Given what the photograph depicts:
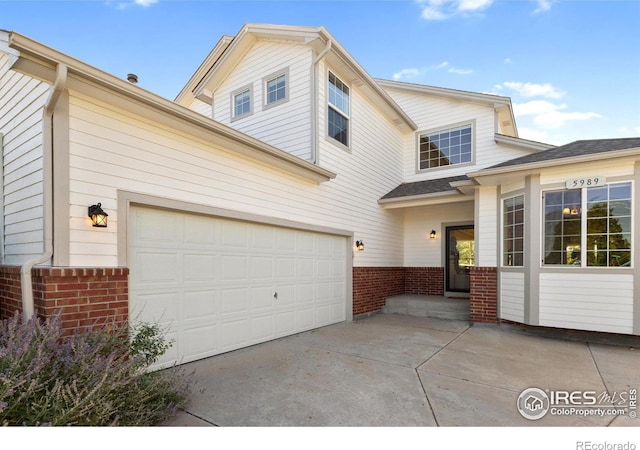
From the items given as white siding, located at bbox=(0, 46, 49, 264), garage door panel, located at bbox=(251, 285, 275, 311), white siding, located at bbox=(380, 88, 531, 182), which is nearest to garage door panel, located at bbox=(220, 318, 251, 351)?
garage door panel, located at bbox=(251, 285, 275, 311)

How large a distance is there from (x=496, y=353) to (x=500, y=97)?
7.33 meters

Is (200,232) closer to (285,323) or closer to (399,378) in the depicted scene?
(285,323)

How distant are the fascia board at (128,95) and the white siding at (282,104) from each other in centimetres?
174

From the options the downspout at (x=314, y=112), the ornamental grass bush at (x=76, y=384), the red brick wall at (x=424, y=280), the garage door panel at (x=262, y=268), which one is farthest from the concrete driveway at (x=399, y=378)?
the downspout at (x=314, y=112)

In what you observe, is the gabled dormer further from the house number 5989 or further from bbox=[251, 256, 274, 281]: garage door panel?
the house number 5989

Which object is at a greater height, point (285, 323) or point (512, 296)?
point (512, 296)

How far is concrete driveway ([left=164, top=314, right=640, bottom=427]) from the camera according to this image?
124 inches

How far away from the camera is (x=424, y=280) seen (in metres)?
10.3

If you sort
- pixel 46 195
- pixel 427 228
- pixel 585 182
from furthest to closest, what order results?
1. pixel 427 228
2. pixel 585 182
3. pixel 46 195

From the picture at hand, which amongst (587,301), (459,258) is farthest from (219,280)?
(459,258)

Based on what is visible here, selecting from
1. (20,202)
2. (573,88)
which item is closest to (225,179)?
(20,202)

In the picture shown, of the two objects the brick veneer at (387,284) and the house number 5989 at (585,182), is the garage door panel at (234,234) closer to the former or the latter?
the brick veneer at (387,284)

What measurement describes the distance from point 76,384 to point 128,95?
305cm

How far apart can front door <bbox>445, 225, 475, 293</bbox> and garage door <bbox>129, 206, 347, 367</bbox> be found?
15.7 ft
